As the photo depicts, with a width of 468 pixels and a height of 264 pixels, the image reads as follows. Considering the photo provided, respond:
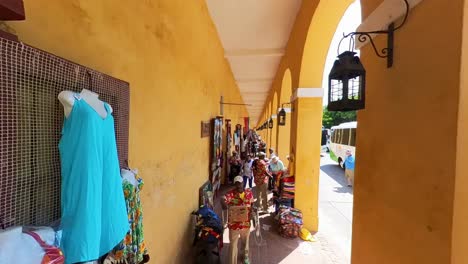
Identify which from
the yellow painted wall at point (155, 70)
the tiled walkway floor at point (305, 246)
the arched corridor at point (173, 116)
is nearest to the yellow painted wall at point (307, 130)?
the tiled walkway floor at point (305, 246)

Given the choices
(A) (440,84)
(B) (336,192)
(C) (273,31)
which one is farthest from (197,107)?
(B) (336,192)

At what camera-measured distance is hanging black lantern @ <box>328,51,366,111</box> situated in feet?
4.66

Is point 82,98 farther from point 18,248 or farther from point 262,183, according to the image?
point 262,183

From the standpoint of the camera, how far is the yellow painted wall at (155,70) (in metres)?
1.01

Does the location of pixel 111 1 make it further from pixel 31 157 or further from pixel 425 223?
pixel 425 223

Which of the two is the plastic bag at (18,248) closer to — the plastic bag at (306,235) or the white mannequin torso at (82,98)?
the white mannequin torso at (82,98)

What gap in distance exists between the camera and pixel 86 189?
796 millimetres

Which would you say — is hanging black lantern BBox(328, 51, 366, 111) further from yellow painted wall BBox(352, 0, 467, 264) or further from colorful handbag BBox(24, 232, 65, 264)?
colorful handbag BBox(24, 232, 65, 264)

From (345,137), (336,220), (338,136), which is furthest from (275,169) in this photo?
(338,136)

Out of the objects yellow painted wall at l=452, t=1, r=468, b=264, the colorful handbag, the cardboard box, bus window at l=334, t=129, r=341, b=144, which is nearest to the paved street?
the cardboard box

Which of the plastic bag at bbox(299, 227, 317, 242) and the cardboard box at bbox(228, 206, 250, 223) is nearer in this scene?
the cardboard box at bbox(228, 206, 250, 223)

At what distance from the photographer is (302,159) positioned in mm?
4074

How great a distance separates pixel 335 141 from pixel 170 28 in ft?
47.7

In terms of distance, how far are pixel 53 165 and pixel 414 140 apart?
174 cm
